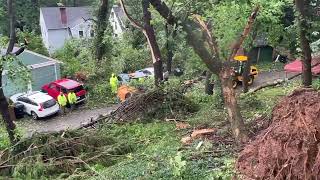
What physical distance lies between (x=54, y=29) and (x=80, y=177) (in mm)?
46193

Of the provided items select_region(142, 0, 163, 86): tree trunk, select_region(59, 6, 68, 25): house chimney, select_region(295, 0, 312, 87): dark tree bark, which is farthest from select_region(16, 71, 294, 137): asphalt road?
select_region(59, 6, 68, 25): house chimney

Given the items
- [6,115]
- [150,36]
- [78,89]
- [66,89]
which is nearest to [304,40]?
[150,36]

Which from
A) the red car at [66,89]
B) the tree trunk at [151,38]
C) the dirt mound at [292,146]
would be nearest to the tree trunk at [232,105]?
the dirt mound at [292,146]

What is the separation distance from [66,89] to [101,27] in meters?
6.04

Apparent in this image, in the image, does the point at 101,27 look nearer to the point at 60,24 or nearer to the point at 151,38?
the point at 151,38

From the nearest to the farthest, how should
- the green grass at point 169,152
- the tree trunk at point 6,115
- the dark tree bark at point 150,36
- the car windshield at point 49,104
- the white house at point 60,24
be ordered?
the green grass at point 169,152 → the tree trunk at point 6,115 → the dark tree bark at point 150,36 → the car windshield at point 49,104 → the white house at point 60,24

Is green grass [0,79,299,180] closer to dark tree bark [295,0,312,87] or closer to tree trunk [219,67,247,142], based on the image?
tree trunk [219,67,247,142]

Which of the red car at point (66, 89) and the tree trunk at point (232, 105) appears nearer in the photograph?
the tree trunk at point (232, 105)

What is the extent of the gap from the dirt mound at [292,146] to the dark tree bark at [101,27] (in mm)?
22564

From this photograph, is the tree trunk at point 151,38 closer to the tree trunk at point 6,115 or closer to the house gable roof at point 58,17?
the tree trunk at point 6,115

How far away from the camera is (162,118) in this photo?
1812cm

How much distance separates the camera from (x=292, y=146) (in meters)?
7.86

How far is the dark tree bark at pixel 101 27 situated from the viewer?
29.6 meters

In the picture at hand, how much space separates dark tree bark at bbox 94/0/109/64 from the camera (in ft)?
97.2
